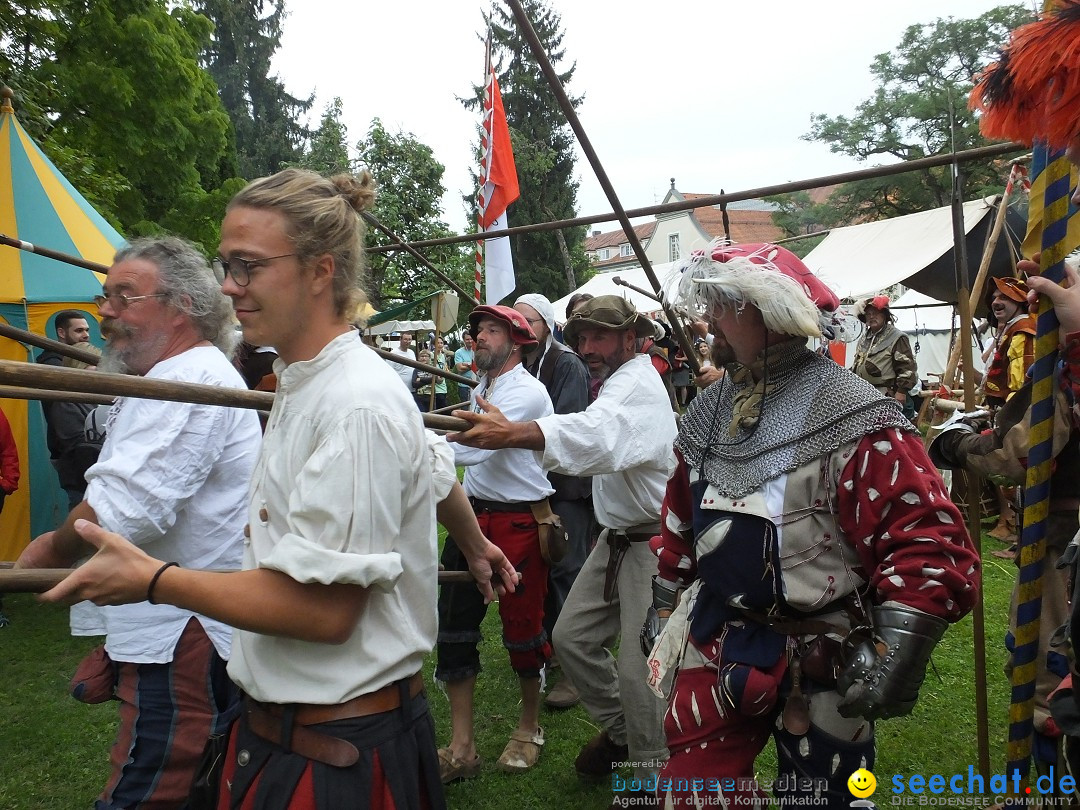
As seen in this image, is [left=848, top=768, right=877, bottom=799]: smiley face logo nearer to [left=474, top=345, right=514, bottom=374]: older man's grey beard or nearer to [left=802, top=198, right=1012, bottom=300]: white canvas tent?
A: [left=474, top=345, right=514, bottom=374]: older man's grey beard

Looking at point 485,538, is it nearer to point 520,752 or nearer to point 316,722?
point 316,722

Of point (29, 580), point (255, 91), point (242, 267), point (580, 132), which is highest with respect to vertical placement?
point (255, 91)

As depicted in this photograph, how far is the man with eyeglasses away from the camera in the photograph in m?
2.19

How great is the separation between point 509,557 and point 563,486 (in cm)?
97

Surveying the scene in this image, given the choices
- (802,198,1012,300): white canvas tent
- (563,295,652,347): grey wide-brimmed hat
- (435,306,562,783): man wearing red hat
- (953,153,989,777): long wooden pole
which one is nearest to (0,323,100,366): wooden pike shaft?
(435,306,562,783): man wearing red hat

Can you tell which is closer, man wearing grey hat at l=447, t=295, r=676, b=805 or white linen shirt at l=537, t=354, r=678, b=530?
white linen shirt at l=537, t=354, r=678, b=530

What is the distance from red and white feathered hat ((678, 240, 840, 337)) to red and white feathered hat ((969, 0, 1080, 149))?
25.6 inches

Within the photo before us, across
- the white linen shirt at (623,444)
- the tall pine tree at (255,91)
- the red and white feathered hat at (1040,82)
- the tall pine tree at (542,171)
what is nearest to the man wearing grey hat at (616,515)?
the white linen shirt at (623,444)

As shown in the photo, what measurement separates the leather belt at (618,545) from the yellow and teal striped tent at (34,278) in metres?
5.84

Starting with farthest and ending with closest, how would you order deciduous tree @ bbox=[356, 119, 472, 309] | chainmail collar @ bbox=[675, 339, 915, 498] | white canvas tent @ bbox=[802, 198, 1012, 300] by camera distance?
1. deciduous tree @ bbox=[356, 119, 472, 309]
2. white canvas tent @ bbox=[802, 198, 1012, 300]
3. chainmail collar @ bbox=[675, 339, 915, 498]

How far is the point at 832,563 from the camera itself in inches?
91.4

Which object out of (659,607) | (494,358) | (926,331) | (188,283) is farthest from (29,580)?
(926,331)

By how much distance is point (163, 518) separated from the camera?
86.7 inches

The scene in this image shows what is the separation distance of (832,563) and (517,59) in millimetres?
36465
